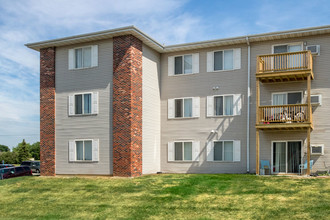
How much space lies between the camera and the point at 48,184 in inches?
772

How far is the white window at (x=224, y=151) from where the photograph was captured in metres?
21.2

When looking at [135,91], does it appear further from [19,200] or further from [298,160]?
[298,160]

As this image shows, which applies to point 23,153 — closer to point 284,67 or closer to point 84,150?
point 84,150

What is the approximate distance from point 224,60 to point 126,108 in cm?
635

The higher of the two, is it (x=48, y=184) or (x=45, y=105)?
(x=45, y=105)

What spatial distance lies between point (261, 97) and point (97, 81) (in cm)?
913

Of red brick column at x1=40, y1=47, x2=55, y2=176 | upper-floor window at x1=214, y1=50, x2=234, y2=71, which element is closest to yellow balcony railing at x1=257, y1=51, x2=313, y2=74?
upper-floor window at x1=214, y1=50, x2=234, y2=71

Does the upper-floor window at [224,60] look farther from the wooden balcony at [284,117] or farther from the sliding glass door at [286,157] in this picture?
the sliding glass door at [286,157]

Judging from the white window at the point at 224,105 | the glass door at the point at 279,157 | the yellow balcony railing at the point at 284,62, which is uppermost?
the yellow balcony railing at the point at 284,62

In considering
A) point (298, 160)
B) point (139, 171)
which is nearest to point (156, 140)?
point (139, 171)

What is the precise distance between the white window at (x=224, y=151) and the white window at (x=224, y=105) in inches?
65.1

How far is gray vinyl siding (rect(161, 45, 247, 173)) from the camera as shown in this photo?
70.0 ft

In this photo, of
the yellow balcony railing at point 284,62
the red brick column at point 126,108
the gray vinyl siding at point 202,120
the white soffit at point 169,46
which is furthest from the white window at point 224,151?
the white soffit at point 169,46

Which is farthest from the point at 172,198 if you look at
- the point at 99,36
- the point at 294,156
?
the point at 99,36
